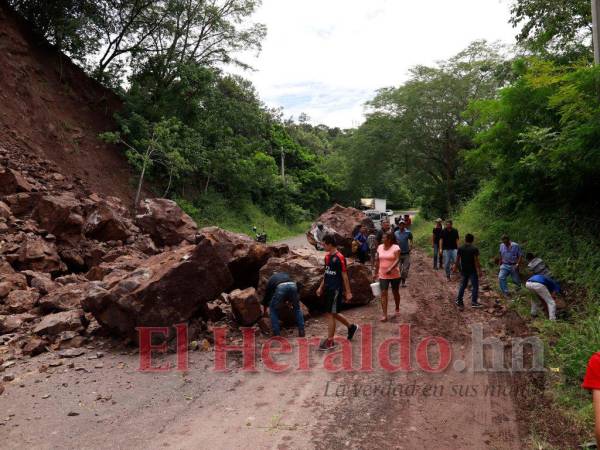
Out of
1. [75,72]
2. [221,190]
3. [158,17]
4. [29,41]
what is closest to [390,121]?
[221,190]

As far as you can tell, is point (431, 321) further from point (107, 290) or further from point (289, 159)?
point (289, 159)

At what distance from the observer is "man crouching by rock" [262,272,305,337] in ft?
22.3

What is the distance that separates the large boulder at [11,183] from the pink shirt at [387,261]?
10536 millimetres

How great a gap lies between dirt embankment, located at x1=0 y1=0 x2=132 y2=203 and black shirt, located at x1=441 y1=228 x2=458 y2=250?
13.8 meters

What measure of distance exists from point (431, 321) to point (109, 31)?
20549 mm

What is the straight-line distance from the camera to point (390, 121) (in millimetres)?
24891

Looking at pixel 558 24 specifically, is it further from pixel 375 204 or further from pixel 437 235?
pixel 375 204

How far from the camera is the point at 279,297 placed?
6777 mm

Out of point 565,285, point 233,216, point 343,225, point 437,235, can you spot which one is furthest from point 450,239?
point 233,216

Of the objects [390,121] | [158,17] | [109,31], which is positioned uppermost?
[158,17]

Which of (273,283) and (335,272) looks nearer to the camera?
(335,272)

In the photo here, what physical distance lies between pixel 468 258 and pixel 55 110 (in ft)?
61.6

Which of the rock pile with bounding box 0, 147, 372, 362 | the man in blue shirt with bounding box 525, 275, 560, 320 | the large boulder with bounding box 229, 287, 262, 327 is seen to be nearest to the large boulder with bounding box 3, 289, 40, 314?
the rock pile with bounding box 0, 147, 372, 362

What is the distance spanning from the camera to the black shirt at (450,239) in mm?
10961
